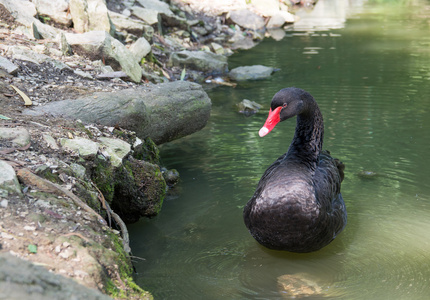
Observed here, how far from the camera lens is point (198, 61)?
483 inches

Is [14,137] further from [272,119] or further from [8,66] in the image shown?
[272,119]

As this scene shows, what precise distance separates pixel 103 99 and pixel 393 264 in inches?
134

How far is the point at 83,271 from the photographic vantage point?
3115 millimetres

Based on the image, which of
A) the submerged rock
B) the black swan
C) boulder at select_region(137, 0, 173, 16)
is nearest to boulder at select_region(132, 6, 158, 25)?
boulder at select_region(137, 0, 173, 16)

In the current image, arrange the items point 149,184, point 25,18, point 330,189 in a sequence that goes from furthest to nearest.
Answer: point 25,18
point 149,184
point 330,189

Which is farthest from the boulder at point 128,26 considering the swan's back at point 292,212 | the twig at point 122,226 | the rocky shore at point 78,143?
the twig at point 122,226

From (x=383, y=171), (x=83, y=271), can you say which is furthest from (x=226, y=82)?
(x=83, y=271)

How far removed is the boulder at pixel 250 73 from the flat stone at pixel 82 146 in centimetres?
750

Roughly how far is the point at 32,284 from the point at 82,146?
246 cm

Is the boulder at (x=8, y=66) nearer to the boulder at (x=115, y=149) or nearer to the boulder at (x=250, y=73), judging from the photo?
the boulder at (x=115, y=149)

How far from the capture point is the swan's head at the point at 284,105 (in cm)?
476

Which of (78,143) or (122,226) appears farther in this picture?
(78,143)

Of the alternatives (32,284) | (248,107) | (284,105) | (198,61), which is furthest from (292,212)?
(198,61)

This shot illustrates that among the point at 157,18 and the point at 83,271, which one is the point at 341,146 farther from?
the point at 157,18
